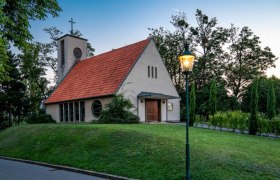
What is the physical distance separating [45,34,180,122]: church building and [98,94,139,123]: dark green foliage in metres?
1.51

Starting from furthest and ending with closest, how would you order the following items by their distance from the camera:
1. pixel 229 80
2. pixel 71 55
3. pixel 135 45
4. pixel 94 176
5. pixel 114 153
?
pixel 229 80
pixel 71 55
pixel 135 45
pixel 114 153
pixel 94 176

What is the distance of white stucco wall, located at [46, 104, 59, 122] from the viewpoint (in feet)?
100

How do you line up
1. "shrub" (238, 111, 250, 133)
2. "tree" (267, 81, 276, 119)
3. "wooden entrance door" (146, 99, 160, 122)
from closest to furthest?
"shrub" (238, 111, 250, 133), "tree" (267, 81, 276, 119), "wooden entrance door" (146, 99, 160, 122)

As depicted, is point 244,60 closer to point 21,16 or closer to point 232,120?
point 232,120

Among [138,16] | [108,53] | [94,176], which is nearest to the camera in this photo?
[94,176]

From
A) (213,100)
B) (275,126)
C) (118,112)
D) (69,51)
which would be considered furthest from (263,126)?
(69,51)

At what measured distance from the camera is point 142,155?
11016 millimetres

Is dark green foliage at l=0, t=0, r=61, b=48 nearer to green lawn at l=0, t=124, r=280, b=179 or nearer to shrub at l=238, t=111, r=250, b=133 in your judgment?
green lawn at l=0, t=124, r=280, b=179

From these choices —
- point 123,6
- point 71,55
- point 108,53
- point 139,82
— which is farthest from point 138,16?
point 71,55

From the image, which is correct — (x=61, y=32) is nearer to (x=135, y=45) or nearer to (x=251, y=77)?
(x=135, y=45)

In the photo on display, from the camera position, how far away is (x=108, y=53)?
99.5 ft

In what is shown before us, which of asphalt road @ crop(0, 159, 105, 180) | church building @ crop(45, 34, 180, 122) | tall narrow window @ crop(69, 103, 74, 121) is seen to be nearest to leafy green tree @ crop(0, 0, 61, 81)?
asphalt road @ crop(0, 159, 105, 180)

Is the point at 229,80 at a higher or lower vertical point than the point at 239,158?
higher

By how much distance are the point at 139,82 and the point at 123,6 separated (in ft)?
29.9
